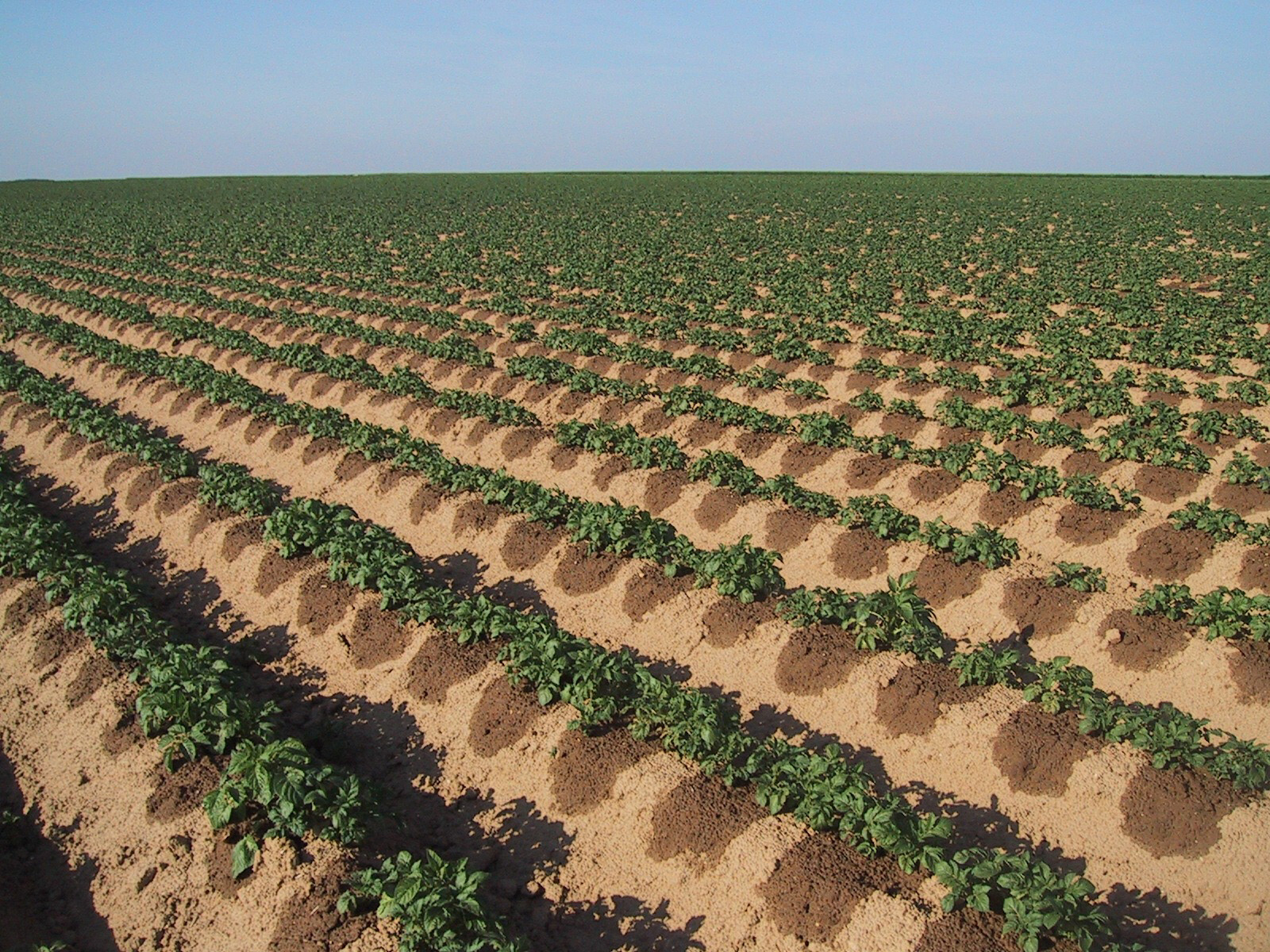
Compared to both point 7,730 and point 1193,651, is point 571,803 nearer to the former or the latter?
point 7,730

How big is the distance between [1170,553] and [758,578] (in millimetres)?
5767

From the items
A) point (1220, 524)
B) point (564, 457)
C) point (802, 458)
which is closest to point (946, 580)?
point (1220, 524)

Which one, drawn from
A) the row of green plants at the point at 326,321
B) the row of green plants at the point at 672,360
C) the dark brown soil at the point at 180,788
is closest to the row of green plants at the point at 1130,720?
the dark brown soil at the point at 180,788

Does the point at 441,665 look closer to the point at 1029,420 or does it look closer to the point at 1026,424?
the point at 1026,424

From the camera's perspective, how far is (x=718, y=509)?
1280cm

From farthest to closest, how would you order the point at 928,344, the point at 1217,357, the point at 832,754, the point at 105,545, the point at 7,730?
the point at 928,344 < the point at 1217,357 < the point at 105,545 < the point at 7,730 < the point at 832,754

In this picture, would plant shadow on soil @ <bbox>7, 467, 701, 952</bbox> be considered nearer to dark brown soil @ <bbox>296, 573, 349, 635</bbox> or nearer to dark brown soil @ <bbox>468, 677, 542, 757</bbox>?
dark brown soil @ <bbox>296, 573, 349, 635</bbox>

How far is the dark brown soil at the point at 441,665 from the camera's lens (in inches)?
360

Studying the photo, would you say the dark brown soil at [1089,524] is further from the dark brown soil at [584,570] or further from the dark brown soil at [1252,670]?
the dark brown soil at [584,570]

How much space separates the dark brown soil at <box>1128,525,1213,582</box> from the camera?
432 inches

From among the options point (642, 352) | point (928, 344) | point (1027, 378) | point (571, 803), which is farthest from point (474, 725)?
point (928, 344)

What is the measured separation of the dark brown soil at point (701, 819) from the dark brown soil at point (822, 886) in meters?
0.49

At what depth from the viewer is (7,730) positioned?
30.0 ft

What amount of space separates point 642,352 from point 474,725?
487 inches
